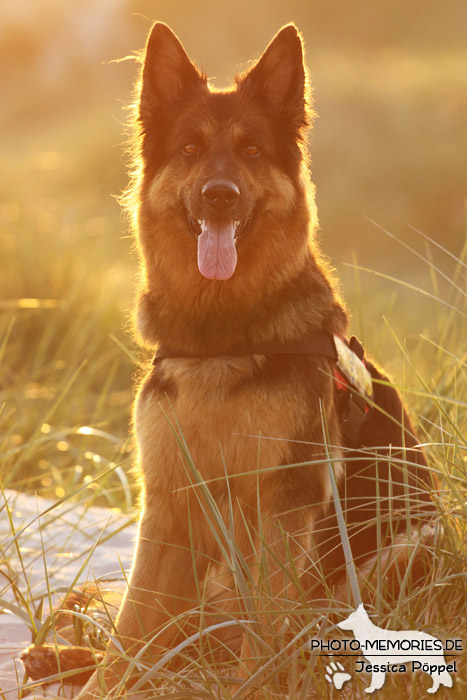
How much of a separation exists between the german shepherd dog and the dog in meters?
0.45

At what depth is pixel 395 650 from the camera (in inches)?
91.2

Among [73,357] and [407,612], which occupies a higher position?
[73,357]

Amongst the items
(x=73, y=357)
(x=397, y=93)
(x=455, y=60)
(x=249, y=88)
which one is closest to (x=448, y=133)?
(x=397, y=93)

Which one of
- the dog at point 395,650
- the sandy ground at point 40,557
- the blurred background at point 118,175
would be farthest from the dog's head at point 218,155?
the dog at point 395,650

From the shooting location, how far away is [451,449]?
324 cm

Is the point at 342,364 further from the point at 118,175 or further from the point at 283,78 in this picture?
the point at 118,175

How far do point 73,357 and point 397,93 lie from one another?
22.9 m

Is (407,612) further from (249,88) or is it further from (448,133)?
(448,133)

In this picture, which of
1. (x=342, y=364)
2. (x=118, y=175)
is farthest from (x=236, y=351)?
(x=118, y=175)

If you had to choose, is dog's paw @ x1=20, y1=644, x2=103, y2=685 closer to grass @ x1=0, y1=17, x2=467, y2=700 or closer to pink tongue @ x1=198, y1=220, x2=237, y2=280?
grass @ x1=0, y1=17, x2=467, y2=700

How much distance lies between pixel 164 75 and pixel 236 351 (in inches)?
52.0

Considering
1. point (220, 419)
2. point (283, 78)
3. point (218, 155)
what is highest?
point (283, 78)

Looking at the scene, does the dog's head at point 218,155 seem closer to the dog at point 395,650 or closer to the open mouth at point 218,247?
the open mouth at point 218,247

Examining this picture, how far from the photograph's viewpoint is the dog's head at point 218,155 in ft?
10.9
